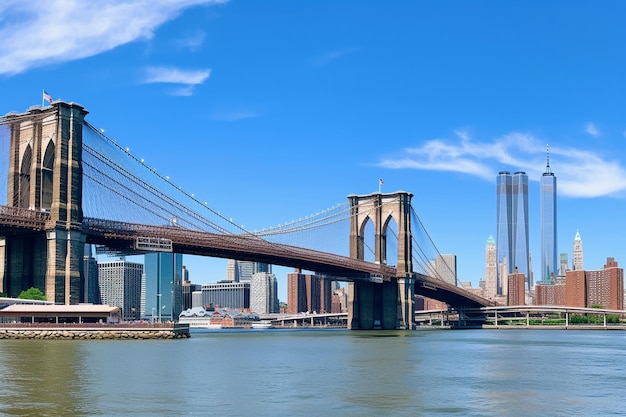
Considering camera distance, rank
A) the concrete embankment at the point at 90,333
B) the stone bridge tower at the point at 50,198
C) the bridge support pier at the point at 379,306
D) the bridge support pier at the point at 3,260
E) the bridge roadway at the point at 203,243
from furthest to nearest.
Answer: the bridge support pier at the point at 379,306, the bridge support pier at the point at 3,260, the stone bridge tower at the point at 50,198, the bridge roadway at the point at 203,243, the concrete embankment at the point at 90,333

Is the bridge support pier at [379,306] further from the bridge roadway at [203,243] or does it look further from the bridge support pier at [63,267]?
the bridge support pier at [63,267]

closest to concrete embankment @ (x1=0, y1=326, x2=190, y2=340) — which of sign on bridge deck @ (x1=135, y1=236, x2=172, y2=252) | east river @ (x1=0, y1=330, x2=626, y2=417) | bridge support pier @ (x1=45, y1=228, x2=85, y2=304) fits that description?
bridge support pier @ (x1=45, y1=228, x2=85, y2=304)

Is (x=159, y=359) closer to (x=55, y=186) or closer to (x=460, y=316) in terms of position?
(x=55, y=186)

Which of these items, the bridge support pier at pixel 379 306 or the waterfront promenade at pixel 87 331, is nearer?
the waterfront promenade at pixel 87 331

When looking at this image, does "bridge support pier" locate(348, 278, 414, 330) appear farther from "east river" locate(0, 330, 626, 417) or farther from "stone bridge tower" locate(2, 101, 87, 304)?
"east river" locate(0, 330, 626, 417)

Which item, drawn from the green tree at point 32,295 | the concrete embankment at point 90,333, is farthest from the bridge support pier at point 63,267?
the concrete embankment at point 90,333

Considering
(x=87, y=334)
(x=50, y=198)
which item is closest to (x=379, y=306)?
(x=50, y=198)
